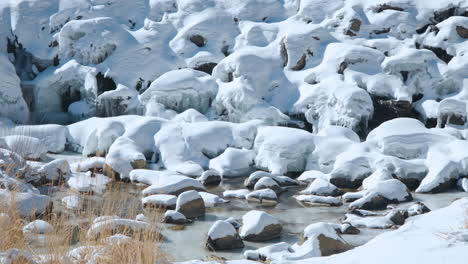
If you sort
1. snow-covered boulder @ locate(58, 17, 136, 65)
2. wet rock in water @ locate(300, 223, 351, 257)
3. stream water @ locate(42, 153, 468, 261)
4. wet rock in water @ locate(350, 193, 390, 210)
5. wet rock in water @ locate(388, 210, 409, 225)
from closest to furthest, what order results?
wet rock in water @ locate(300, 223, 351, 257), stream water @ locate(42, 153, 468, 261), wet rock in water @ locate(388, 210, 409, 225), wet rock in water @ locate(350, 193, 390, 210), snow-covered boulder @ locate(58, 17, 136, 65)

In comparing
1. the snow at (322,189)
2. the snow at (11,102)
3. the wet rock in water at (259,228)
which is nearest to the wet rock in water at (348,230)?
the wet rock in water at (259,228)

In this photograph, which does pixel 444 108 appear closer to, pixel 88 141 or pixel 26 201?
pixel 88 141

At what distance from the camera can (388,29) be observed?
698 inches

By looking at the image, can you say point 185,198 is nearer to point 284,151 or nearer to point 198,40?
point 284,151

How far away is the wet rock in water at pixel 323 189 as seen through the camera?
10.9 metres

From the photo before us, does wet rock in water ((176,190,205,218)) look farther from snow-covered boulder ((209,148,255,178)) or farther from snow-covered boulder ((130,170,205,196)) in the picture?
snow-covered boulder ((209,148,255,178))

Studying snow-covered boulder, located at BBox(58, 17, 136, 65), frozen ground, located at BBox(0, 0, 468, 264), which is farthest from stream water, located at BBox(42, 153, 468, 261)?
snow-covered boulder, located at BBox(58, 17, 136, 65)

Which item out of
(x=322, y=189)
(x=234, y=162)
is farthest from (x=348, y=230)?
(x=234, y=162)

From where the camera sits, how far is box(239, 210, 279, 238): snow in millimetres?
8172

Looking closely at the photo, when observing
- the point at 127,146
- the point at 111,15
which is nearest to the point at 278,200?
the point at 127,146

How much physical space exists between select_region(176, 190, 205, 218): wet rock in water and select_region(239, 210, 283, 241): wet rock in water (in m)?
1.20

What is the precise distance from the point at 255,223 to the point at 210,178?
3979 millimetres

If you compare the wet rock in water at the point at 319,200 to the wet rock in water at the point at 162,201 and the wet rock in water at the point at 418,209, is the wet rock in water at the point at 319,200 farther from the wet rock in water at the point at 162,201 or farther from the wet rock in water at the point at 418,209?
the wet rock in water at the point at 162,201

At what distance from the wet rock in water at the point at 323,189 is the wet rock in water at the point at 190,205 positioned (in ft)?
7.84
